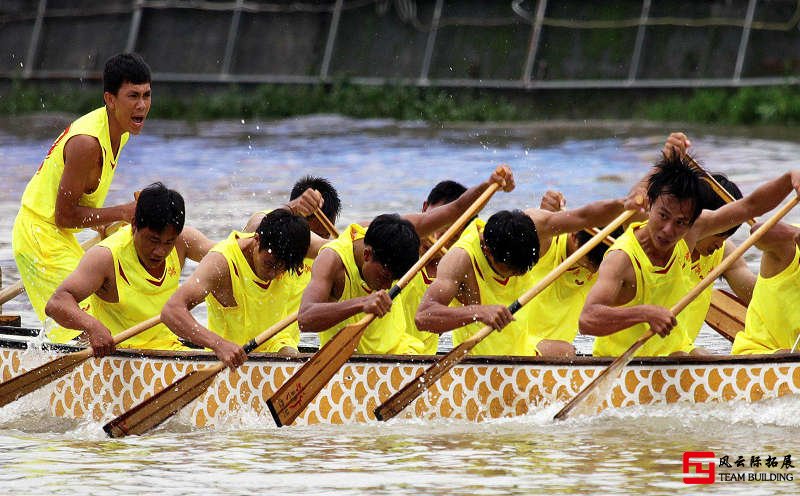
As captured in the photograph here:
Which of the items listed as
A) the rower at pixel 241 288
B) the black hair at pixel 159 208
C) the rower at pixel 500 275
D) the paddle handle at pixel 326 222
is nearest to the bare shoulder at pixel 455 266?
the rower at pixel 500 275

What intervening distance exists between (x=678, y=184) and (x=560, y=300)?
1.39m

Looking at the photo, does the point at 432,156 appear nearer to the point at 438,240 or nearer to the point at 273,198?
the point at 273,198

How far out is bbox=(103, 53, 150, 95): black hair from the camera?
26.6 ft

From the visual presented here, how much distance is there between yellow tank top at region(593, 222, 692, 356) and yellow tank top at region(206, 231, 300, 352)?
1566 millimetres

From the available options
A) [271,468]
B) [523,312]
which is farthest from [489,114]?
[271,468]

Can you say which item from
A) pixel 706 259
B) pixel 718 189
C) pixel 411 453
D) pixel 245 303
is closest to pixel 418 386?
pixel 411 453

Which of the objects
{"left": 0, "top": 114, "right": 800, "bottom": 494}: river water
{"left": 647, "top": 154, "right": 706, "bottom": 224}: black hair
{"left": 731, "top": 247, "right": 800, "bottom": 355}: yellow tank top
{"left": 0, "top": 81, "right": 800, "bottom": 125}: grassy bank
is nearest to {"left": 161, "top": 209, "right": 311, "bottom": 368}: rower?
{"left": 0, "top": 114, "right": 800, "bottom": 494}: river water

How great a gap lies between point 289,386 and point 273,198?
1038 cm

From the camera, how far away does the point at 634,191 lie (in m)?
7.89

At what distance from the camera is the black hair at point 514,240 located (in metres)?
7.53

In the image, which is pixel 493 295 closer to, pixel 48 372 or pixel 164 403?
pixel 164 403

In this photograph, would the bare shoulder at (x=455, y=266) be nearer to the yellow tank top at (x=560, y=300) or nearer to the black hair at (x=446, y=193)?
the yellow tank top at (x=560, y=300)

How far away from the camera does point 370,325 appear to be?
8102 millimetres
